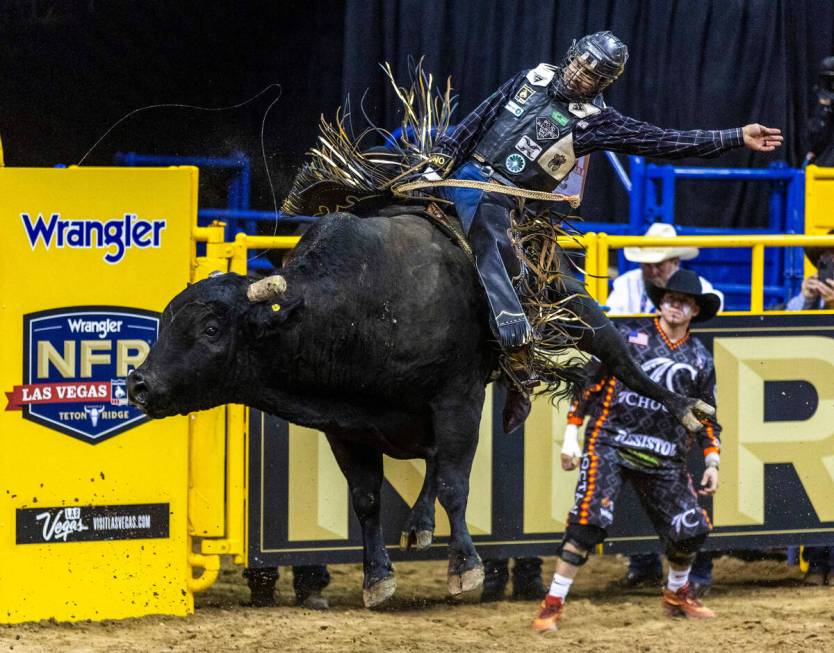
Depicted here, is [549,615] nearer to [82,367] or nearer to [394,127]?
[82,367]

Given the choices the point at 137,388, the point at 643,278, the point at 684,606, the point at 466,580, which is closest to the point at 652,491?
the point at 684,606

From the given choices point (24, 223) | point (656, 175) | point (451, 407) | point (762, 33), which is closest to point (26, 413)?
point (24, 223)

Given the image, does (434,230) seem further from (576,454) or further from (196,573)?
(196,573)

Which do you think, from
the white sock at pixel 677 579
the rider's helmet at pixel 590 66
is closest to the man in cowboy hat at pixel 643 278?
the white sock at pixel 677 579

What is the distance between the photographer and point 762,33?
36.6 feet

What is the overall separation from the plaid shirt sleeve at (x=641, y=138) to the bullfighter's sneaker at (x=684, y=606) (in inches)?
104

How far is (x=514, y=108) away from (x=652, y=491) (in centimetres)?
248

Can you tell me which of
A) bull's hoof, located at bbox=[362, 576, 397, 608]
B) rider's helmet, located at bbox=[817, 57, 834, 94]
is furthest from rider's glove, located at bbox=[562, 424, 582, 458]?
rider's helmet, located at bbox=[817, 57, 834, 94]

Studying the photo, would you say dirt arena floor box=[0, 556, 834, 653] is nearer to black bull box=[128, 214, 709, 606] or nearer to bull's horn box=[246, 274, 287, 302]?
black bull box=[128, 214, 709, 606]

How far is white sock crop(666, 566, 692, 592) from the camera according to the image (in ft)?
24.3

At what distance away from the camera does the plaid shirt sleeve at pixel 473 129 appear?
5.80 meters

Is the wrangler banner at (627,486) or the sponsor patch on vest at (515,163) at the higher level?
the sponsor patch on vest at (515,163)

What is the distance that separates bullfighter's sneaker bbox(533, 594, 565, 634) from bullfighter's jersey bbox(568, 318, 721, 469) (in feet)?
2.58

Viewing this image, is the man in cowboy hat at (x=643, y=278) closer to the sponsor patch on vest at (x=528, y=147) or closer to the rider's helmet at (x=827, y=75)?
the rider's helmet at (x=827, y=75)
